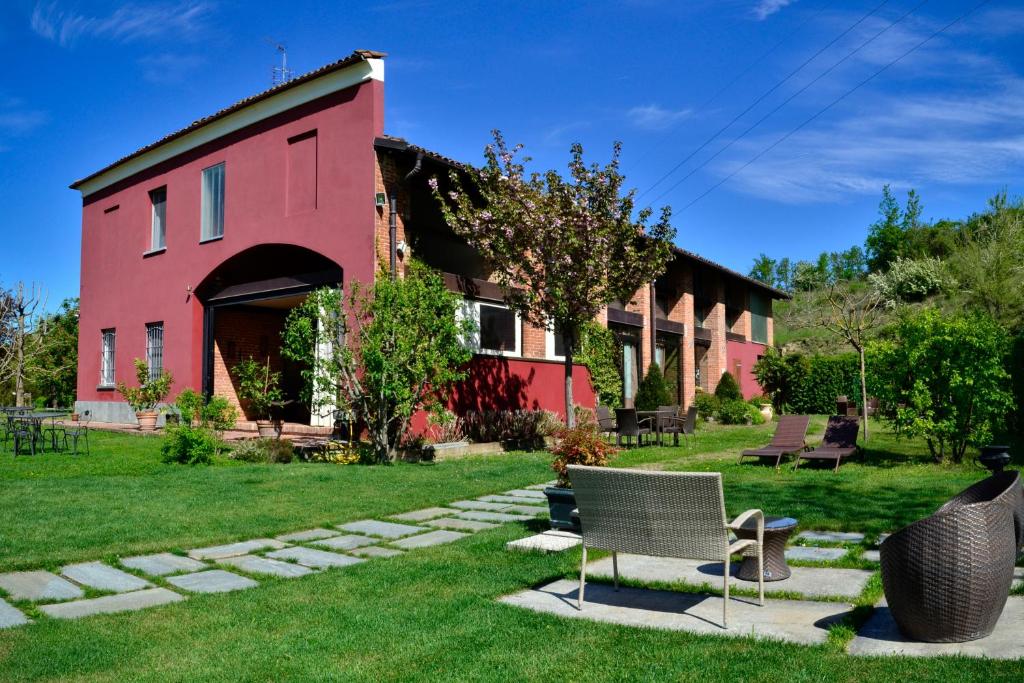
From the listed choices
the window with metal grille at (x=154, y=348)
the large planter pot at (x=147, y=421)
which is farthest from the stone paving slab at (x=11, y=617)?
the window with metal grille at (x=154, y=348)

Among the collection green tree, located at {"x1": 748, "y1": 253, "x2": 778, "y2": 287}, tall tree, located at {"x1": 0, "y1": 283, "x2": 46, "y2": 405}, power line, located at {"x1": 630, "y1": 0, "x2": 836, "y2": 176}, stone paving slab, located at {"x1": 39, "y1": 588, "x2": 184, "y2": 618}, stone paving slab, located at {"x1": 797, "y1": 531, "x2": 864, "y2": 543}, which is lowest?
stone paving slab, located at {"x1": 39, "y1": 588, "x2": 184, "y2": 618}

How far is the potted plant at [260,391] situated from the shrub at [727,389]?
540 inches

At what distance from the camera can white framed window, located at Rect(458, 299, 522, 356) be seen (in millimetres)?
14844

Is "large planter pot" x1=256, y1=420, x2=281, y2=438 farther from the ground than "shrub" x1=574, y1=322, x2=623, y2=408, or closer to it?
closer to it

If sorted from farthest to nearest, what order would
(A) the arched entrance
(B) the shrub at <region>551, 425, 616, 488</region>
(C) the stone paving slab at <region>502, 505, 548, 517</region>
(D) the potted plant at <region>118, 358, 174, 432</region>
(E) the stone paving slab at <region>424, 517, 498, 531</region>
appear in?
(D) the potted plant at <region>118, 358, 174, 432</region>, (A) the arched entrance, (C) the stone paving slab at <region>502, 505, 548, 517</region>, (E) the stone paving slab at <region>424, 517, 498, 531</region>, (B) the shrub at <region>551, 425, 616, 488</region>

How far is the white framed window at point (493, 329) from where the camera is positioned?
1484 centimetres

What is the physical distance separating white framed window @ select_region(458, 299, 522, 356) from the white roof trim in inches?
182

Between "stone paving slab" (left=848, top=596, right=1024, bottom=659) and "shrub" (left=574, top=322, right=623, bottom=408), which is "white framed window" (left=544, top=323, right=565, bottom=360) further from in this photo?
"stone paving slab" (left=848, top=596, right=1024, bottom=659)

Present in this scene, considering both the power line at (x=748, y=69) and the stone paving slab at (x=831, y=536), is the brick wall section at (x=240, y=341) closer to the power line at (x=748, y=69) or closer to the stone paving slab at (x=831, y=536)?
the power line at (x=748, y=69)

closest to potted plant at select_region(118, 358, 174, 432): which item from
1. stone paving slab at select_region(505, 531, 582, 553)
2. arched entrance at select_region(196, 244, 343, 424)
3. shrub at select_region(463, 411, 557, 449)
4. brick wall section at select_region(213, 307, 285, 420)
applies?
arched entrance at select_region(196, 244, 343, 424)

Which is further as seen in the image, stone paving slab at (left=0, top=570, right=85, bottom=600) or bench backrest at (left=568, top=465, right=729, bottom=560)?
stone paving slab at (left=0, top=570, right=85, bottom=600)

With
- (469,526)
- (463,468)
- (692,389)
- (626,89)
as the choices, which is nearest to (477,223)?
(463,468)

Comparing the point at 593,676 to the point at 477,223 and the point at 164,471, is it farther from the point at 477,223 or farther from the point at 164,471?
the point at 477,223

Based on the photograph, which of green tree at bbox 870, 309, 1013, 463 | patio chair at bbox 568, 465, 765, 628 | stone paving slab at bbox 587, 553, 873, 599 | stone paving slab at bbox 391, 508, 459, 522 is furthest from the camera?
green tree at bbox 870, 309, 1013, 463
